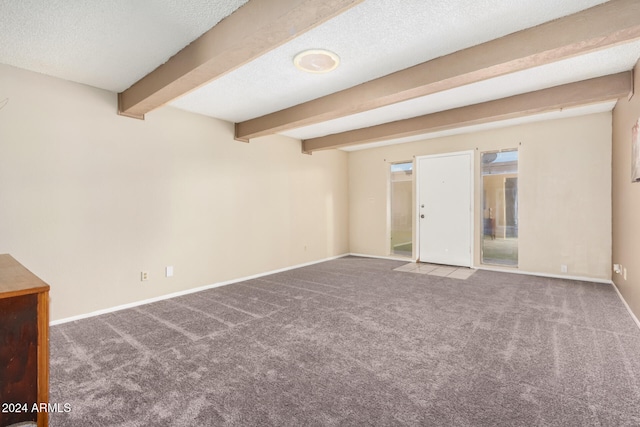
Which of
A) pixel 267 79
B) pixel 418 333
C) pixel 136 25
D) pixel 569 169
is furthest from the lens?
pixel 569 169

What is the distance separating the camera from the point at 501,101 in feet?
12.3

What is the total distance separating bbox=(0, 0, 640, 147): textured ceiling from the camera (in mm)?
2000

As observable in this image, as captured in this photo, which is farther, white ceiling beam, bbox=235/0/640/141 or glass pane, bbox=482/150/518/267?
glass pane, bbox=482/150/518/267

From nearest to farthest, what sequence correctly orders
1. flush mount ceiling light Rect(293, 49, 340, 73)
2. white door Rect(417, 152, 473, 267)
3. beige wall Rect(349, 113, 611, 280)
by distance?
1. flush mount ceiling light Rect(293, 49, 340, 73)
2. beige wall Rect(349, 113, 611, 280)
3. white door Rect(417, 152, 473, 267)

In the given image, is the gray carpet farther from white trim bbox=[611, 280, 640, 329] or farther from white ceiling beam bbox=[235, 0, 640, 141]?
white ceiling beam bbox=[235, 0, 640, 141]

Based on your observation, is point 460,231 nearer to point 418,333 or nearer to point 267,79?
point 418,333

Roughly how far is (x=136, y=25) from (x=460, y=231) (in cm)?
551

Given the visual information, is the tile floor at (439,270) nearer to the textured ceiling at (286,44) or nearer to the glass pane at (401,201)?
the glass pane at (401,201)

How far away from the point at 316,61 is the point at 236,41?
878mm

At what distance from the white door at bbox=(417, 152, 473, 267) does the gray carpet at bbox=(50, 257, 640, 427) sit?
6.42 feet

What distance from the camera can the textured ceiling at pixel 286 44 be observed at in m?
2.00

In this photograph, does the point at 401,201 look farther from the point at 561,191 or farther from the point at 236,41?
the point at 236,41

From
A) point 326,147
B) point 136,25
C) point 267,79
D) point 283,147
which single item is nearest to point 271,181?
point 283,147

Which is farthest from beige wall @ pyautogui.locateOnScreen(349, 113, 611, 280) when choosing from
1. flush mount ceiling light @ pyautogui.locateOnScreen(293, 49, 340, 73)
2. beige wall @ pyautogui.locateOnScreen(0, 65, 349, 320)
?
beige wall @ pyautogui.locateOnScreen(0, 65, 349, 320)
